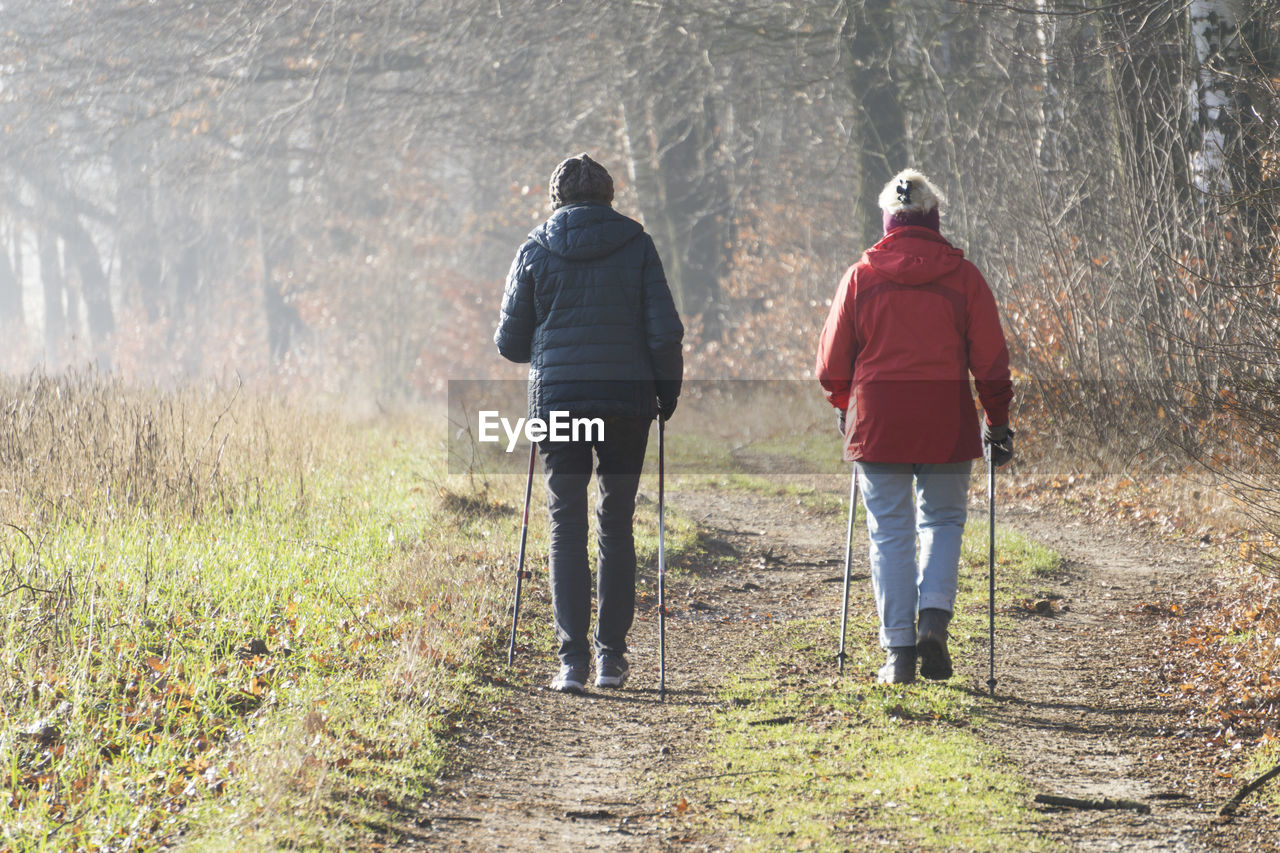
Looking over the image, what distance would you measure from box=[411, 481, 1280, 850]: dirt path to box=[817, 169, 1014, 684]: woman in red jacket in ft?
1.65

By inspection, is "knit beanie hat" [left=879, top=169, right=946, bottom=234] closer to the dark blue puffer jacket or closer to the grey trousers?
the dark blue puffer jacket

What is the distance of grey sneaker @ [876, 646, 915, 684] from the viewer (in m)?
5.49

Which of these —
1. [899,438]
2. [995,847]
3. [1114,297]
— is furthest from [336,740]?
[1114,297]

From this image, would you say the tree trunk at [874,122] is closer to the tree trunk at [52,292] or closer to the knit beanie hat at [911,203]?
the knit beanie hat at [911,203]

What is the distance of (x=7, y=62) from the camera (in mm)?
19078

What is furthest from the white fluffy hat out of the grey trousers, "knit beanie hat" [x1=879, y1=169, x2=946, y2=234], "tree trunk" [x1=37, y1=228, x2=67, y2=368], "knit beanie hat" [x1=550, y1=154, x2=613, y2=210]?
"tree trunk" [x1=37, y1=228, x2=67, y2=368]

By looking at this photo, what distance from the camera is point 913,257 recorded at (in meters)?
5.50

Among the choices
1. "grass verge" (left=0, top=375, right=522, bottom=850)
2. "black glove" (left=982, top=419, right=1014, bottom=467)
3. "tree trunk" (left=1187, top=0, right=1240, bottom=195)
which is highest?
"tree trunk" (left=1187, top=0, right=1240, bottom=195)

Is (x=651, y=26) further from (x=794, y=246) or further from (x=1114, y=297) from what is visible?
(x=1114, y=297)

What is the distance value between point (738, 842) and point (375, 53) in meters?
16.4

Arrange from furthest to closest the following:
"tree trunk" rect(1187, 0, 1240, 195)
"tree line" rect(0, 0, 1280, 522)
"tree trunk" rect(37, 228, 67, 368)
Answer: "tree trunk" rect(37, 228, 67, 368)
"tree line" rect(0, 0, 1280, 522)
"tree trunk" rect(1187, 0, 1240, 195)

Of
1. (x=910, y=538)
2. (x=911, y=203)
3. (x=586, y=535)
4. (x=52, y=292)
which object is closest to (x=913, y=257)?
(x=911, y=203)

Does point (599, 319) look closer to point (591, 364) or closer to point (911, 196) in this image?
point (591, 364)

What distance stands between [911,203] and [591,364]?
1.54 metres
